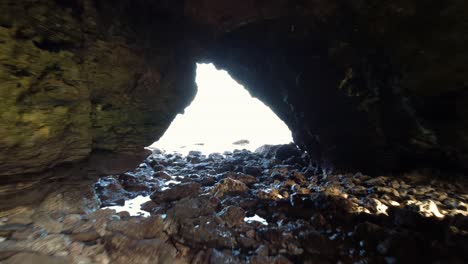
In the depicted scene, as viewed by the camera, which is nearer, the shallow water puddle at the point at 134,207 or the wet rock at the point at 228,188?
the shallow water puddle at the point at 134,207

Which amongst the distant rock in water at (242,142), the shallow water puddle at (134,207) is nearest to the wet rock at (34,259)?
the shallow water puddle at (134,207)

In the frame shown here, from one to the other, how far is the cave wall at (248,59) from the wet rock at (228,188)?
1973 mm

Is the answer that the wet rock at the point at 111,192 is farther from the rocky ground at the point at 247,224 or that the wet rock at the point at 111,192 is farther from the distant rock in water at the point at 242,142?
the distant rock in water at the point at 242,142

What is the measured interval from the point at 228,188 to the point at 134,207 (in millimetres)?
2052

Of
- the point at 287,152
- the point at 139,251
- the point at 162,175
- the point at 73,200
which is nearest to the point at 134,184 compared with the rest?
the point at 162,175

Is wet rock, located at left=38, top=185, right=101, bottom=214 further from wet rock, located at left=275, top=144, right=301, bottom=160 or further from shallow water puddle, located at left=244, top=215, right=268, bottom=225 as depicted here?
wet rock, located at left=275, top=144, right=301, bottom=160

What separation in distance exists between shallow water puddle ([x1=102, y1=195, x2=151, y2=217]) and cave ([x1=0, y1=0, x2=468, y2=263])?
5 centimetres

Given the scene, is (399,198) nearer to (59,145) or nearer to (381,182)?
(381,182)

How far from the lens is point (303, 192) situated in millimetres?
5180

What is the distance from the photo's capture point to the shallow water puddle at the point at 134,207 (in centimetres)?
410

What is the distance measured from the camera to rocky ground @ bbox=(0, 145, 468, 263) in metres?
2.90

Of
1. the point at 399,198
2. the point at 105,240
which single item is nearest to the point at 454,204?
the point at 399,198

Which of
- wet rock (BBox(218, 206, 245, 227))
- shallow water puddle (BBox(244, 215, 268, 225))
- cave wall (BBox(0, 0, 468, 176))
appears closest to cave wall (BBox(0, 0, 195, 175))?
cave wall (BBox(0, 0, 468, 176))

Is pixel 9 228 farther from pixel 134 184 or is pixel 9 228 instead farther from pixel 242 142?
pixel 242 142
